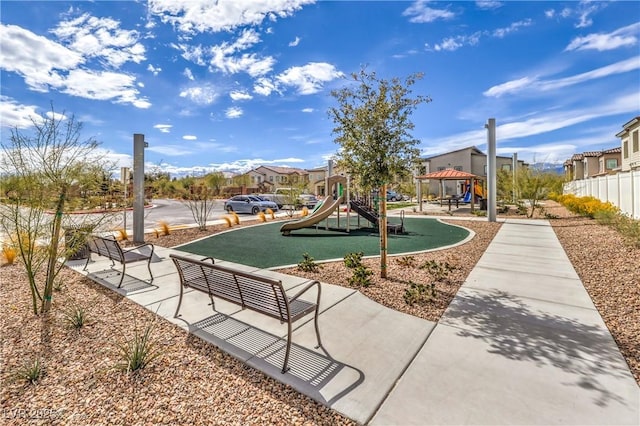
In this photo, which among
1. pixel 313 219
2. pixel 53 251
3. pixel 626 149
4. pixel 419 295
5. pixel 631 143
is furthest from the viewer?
pixel 626 149

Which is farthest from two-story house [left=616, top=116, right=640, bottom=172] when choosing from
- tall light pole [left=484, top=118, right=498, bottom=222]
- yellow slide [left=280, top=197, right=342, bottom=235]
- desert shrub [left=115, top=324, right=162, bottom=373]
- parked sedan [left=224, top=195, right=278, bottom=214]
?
desert shrub [left=115, top=324, right=162, bottom=373]

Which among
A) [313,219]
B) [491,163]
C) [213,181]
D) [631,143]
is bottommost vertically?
[313,219]

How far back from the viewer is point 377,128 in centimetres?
493

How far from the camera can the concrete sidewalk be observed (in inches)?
86.0

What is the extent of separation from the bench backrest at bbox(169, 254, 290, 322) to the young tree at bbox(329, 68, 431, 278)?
2.80 m

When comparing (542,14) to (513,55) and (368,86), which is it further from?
(368,86)

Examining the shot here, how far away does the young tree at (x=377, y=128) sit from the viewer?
4.91 meters

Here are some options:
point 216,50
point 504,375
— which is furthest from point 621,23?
point 216,50

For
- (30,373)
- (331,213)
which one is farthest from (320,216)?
(30,373)

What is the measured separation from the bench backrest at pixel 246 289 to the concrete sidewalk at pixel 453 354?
0.43 metres

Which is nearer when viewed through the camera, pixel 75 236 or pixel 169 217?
pixel 75 236

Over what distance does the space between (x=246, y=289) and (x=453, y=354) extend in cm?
229

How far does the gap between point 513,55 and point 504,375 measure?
11.9 metres

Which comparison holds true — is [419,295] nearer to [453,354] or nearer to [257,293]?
[453,354]
